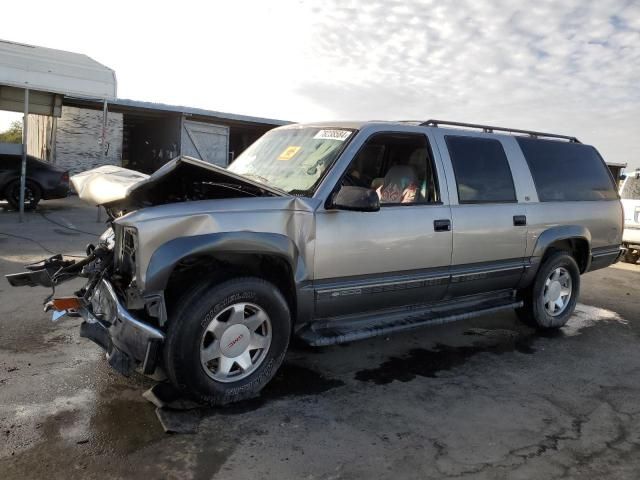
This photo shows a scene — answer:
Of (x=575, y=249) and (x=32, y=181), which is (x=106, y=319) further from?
(x=32, y=181)

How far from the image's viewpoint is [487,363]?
464 centimetres

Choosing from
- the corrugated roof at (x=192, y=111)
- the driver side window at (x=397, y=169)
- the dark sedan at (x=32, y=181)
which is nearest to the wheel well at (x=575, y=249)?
the driver side window at (x=397, y=169)

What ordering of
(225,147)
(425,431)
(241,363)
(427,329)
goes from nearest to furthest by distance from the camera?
(425,431), (241,363), (427,329), (225,147)

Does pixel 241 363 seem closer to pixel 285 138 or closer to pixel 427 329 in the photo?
pixel 285 138

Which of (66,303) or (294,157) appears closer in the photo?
(66,303)

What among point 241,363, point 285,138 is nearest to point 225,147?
point 285,138

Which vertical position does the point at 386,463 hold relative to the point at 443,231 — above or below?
below

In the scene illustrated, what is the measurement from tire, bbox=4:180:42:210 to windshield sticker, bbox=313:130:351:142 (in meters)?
10.7

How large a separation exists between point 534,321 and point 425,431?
271cm

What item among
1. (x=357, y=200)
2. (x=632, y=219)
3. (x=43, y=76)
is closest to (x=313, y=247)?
(x=357, y=200)

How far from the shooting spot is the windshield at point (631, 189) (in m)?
10.3

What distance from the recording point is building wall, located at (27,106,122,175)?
17391mm

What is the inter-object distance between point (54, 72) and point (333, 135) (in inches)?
370

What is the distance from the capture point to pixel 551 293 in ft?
18.5
